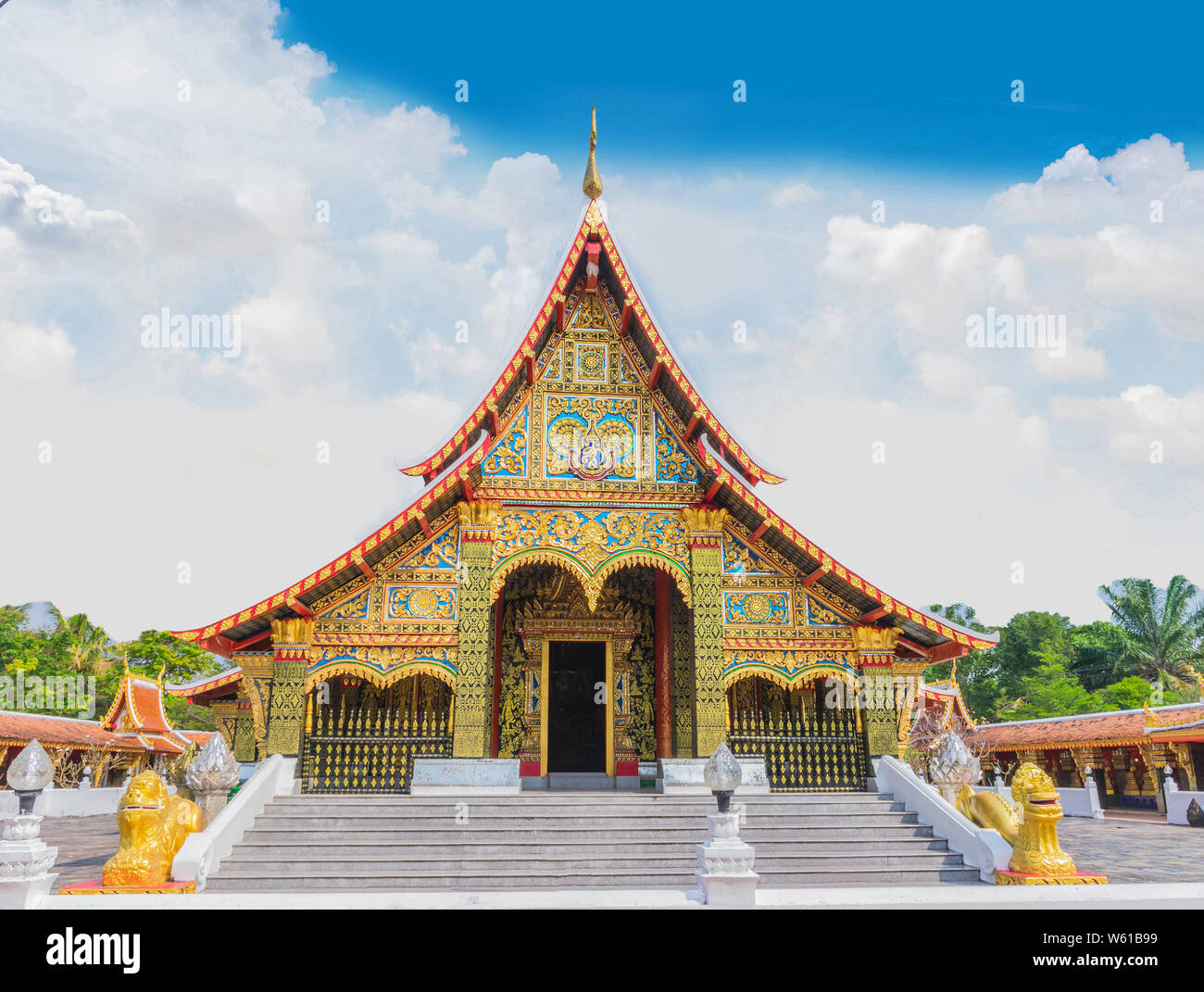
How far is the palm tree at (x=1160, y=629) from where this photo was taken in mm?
30891

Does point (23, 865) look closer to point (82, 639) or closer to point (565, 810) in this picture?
point (565, 810)

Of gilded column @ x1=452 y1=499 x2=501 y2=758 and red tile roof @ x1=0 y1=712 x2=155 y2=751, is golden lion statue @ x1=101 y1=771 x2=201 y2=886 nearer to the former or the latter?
gilded column @ x1=452 y1=499 x2=501 y2=758

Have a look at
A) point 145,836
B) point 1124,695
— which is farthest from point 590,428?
point 1124,695

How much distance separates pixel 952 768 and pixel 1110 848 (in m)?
5.58

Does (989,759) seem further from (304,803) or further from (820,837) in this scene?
(304,803)

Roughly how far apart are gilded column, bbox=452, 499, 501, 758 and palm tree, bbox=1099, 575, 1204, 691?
2986 cm

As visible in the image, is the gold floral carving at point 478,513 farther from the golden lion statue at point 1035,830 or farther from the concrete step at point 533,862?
the golden lion statue at point 1035,830

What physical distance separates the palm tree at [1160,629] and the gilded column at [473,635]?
29857 mm

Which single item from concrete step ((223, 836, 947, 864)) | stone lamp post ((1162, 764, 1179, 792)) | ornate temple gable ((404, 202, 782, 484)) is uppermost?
ornate temple gable ((404, 202, 782, 484))

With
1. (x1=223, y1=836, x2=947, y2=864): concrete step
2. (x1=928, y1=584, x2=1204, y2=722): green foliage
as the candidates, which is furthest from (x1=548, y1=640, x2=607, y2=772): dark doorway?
(x1=928, y1=584, x2=1204, y2=722): green foliage

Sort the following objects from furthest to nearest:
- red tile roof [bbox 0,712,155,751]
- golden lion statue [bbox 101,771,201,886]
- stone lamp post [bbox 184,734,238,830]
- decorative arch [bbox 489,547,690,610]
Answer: red tile roof [bbox 0,712,155,751]
decorative arch [bbox 489,547,690,610]
stone lamp post [bbox 184,734,238,830]
golden lion statue [bbox 101,771,201,886]

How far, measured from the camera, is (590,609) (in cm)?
1128

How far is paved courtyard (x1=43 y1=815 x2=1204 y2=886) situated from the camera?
349 inches

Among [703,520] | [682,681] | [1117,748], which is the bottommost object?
[1117,748]
